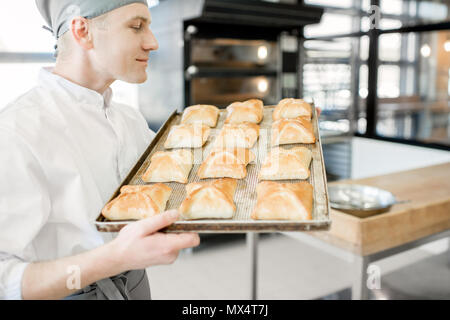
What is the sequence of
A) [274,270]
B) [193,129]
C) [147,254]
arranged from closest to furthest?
[147,254] < [193,129] < [274,270]

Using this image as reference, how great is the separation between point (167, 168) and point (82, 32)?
429 millimetres

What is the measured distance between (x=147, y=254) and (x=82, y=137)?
0.44 metres

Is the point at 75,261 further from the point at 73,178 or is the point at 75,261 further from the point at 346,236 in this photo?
the point at 346,236

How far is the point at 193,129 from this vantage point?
4.75ft

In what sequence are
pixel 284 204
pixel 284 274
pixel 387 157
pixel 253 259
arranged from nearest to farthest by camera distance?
pixel 284 204 → pixel 253 259 → pixel 284 274 → pixel 387 157

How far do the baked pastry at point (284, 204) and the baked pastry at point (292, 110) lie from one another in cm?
56

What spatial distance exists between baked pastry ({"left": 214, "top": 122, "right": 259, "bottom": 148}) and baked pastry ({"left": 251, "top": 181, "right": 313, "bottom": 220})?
0.39 meters

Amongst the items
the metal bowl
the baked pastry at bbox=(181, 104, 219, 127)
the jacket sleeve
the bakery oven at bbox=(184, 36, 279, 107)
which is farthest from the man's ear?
the bakery oven at bbox=(184, 36, 279, 107)

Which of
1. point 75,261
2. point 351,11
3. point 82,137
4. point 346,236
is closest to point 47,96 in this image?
point 82,137

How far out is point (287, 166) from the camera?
1181 mm

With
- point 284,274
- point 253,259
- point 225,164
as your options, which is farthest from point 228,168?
point 284,274

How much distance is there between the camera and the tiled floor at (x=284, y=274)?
110 inches

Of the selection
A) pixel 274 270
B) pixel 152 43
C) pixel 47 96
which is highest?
pixel 152 43

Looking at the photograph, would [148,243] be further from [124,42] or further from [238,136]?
[238,136]
